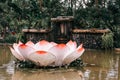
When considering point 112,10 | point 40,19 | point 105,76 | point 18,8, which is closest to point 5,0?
point 18,8

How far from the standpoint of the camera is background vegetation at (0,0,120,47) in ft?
55.0

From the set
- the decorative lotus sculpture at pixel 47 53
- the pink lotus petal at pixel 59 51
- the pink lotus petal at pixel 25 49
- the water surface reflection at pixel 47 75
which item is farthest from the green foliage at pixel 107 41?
the pink lotus petal at pixel 25 49

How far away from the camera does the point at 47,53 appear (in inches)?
234

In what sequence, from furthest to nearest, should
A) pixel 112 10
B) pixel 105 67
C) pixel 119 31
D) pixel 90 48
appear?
pixel 112 10, pixel 119 31, pixel 90 48, pixel 105 67

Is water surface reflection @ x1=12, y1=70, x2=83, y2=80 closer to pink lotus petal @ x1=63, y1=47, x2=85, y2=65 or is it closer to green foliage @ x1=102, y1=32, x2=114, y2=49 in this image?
pink lotus petal @ x1=63, y1=47, x2=85, y2=65

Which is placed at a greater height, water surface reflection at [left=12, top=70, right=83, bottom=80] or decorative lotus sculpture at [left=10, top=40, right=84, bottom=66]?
decorative lotus sculpture at [left=10, top=40, right=84, bottom=66]

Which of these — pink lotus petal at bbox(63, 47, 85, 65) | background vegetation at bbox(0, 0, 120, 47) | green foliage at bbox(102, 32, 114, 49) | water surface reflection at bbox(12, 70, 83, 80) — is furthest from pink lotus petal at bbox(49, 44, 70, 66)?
background vegetation at bbox(0, 0, 120, 47)

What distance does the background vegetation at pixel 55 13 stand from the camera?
16750 millimetres

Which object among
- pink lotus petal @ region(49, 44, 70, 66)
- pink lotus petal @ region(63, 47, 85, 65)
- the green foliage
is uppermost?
pink lotus petal @ region(49, 44, 70, 66)

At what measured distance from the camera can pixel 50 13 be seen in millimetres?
17828

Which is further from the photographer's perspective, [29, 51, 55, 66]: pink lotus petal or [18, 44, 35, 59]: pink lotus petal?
[18, 44, 35, 59]: pink lotus petal

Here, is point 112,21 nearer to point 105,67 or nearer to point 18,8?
point 18,8

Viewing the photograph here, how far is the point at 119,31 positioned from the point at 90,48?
7.01 ft

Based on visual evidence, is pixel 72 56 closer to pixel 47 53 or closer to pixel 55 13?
pixel 47 53
